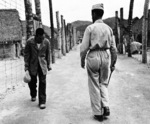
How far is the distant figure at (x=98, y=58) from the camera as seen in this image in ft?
17.2

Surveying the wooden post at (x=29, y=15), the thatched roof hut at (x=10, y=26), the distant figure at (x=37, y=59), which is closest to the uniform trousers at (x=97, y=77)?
the distant figure at (x=37, y=59)

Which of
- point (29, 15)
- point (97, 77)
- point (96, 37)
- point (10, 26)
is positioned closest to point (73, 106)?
point (97, 77)

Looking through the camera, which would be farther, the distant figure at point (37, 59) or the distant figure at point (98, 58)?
the distant figure at point (37, 59)

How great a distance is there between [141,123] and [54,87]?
4.39 m

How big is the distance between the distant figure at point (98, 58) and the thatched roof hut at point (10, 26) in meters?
26.5

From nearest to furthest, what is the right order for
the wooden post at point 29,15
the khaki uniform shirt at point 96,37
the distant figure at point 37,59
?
1. the khaki uniform shirt at point 96,37
2. the distant figure at point 37,59
3. the wooden post at point 29,15

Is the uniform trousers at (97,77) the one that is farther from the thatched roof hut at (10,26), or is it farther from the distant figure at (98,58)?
the thatched roof hut at (10,26)

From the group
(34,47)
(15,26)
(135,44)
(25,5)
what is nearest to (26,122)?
(34,47)

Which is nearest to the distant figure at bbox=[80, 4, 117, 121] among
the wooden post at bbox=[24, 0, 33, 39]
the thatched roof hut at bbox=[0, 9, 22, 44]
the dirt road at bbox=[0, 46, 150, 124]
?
the dirt road at bbox=[0, 46, 150, 124]

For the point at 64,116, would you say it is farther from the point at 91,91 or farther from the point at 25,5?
the point at 25,5

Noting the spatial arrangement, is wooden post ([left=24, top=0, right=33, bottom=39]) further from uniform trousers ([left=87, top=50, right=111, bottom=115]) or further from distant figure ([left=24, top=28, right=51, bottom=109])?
uniform trousers ([left=87, top=50, right=111, bottom=115])

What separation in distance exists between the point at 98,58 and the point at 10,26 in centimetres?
2914

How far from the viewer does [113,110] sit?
6.00 m

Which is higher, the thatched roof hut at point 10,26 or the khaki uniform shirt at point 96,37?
the thatched roof hut at point 10,26
